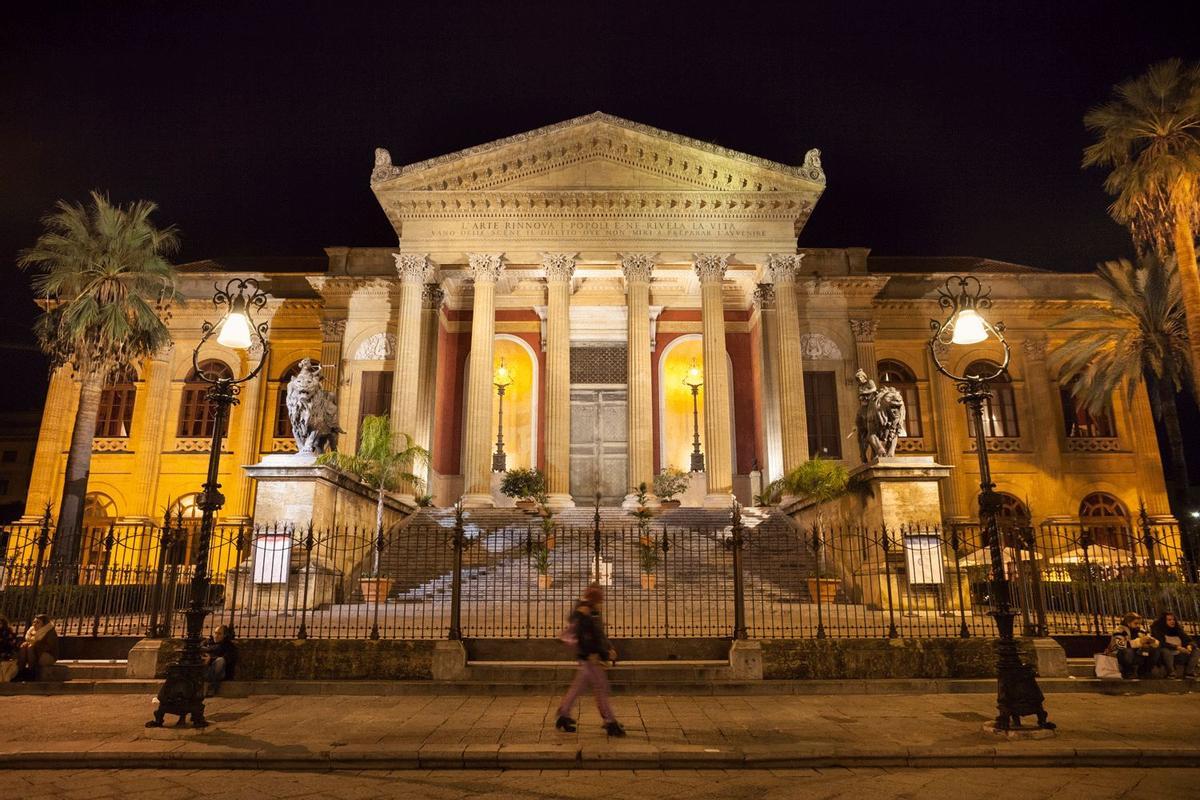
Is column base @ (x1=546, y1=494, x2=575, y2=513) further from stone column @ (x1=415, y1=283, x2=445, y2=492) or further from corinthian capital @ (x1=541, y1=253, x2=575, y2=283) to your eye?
corinthian capital @ (x1=541, y1=253, x2=575, y2=283)

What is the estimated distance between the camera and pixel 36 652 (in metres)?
9.80

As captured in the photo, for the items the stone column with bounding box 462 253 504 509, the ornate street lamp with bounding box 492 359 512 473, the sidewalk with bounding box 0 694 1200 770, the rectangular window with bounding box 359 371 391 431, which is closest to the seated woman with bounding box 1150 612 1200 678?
the sidewalk with bounding box 0 694 1200 770

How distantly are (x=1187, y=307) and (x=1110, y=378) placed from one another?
7020mm

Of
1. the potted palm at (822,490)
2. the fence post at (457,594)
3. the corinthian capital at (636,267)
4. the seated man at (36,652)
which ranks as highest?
the corinthian capital at (636,267)

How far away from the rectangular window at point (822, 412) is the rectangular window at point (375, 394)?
1471 centimetres

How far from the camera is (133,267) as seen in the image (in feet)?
68.3

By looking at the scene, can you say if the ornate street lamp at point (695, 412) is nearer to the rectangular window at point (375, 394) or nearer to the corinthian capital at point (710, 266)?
the corinthian capital at point (710, 266)

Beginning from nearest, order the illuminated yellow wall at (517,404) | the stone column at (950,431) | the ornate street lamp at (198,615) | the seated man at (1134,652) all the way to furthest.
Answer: the ornate street lamp at (198,615) < the seated man at (1134,652) < the illuminated yellow wall at (517,404) < the stone column at (950,431)

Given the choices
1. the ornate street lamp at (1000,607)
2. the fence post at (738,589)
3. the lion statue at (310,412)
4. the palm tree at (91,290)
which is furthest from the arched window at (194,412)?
the ornate street lamp at (1000,607)

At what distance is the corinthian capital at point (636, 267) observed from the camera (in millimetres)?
24250

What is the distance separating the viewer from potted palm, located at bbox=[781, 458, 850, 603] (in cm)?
1522

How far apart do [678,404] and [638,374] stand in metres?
4.64

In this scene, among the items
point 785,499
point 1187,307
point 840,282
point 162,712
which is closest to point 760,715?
point 162,712

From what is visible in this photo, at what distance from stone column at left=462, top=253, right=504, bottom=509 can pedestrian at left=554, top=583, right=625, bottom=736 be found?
14214mm
